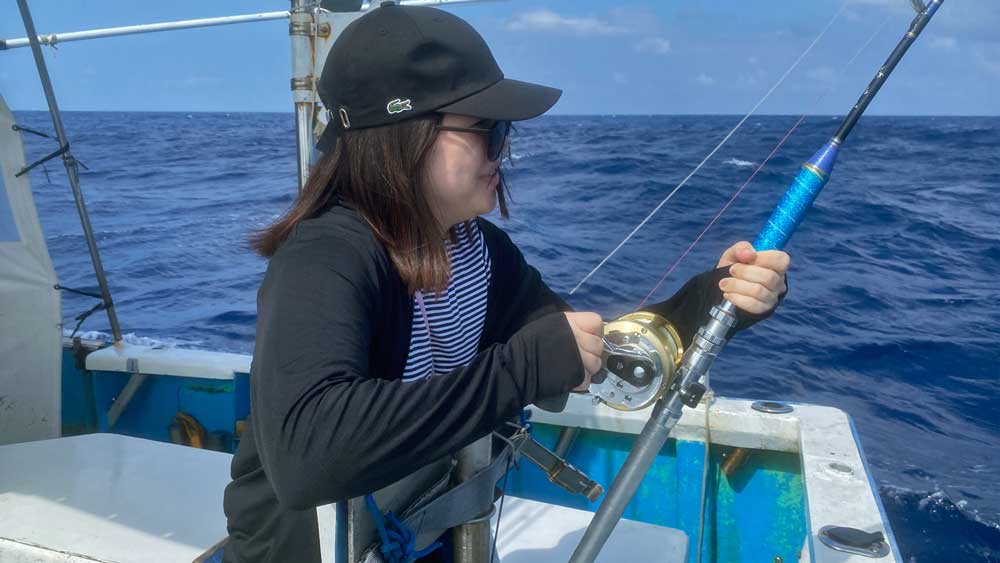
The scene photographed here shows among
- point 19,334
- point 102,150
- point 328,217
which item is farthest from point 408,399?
point 102,150

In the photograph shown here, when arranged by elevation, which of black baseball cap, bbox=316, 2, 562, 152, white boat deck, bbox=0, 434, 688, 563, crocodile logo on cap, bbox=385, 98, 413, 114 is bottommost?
white boat deck, bbox=0, 434, 688, 563

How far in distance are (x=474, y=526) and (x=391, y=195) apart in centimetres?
61

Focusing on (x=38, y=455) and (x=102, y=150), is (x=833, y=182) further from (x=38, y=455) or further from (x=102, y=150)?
(x=102, y=150)

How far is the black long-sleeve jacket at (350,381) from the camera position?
0.92 metres

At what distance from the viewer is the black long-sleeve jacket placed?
0.92 meters

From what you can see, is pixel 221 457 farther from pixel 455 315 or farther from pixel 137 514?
pixel 455 315

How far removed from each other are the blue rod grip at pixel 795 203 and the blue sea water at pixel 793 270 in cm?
125

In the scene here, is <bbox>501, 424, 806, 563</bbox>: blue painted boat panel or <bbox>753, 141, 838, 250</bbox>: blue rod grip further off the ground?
<bbox>753, 141, 838, 250</bbox>: blue rod grip

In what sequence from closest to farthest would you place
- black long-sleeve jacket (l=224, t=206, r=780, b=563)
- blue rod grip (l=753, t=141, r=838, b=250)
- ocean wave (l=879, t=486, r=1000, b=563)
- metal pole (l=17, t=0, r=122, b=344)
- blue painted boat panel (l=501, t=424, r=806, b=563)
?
black long-sleeve jacket (l=224, t=206, r=780, b=563) → blue rod grip (l=753, t=141, r=838, b=250) → blue painted boat panel (l=501, t=424, r=806, b=563) → metal pole (l=17, t=0, r=122, b=344) → ocean wave (l=879, t=486, r=1000, b=563)

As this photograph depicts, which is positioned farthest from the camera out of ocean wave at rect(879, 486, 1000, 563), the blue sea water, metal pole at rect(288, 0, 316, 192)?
the blue sea water

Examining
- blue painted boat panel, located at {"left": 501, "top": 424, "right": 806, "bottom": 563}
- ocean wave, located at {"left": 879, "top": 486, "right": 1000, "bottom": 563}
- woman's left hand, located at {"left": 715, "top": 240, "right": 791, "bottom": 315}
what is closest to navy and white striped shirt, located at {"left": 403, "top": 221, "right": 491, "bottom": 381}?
woman's left hand, located at {"left": 715, "top": 240, "right": 791, "bottom": 315}

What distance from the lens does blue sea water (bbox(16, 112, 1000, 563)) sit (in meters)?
5.17

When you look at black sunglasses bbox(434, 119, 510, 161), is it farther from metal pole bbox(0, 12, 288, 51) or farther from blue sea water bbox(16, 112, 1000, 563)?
metal pole bbox(0, 12, 288, 51)

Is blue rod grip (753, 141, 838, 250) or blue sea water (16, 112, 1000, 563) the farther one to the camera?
blue sea water (16, 112, 1000, 563)
